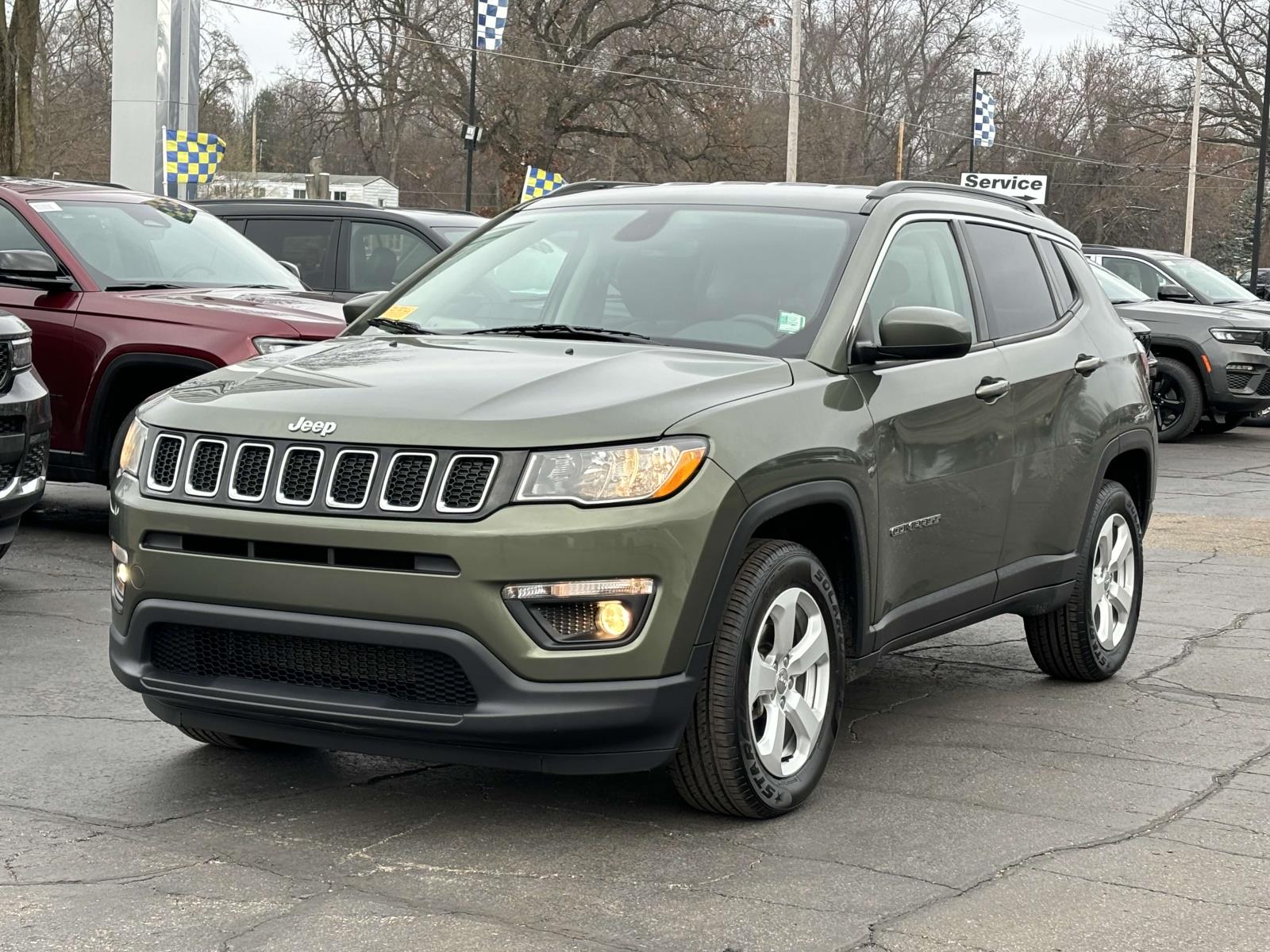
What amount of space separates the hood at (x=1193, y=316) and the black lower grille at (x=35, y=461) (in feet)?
41.4

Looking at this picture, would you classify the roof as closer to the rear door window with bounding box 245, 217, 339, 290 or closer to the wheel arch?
the rear door window with bounding box 245, 217, 339, 290

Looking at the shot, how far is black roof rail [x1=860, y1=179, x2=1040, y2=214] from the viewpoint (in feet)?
18.0

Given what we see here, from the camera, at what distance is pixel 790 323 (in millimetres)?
5016

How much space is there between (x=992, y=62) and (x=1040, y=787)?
220 ft

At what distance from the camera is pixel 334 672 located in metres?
4.20

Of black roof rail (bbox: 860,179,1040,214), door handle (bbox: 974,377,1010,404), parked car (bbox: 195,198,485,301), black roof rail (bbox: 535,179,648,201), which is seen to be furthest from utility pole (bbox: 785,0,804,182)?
door handle (bbox: 974,377,1010,404)

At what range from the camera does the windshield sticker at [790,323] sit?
499 cm

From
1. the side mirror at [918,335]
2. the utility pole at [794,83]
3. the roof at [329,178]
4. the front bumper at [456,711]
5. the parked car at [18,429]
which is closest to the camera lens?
the front bumper at [456,711]

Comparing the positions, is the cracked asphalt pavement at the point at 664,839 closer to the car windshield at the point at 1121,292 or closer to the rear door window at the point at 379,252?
the rear door window at the point at 379,252

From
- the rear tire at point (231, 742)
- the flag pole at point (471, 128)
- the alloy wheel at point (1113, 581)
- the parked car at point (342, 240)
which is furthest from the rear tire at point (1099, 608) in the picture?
the flag pole at point (471, 128)

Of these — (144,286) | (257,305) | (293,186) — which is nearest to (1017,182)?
(144,286)

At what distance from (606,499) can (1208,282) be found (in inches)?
624

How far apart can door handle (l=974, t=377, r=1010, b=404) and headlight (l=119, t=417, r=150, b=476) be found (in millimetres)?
2565

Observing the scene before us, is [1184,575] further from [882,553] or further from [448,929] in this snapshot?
[448,929]
